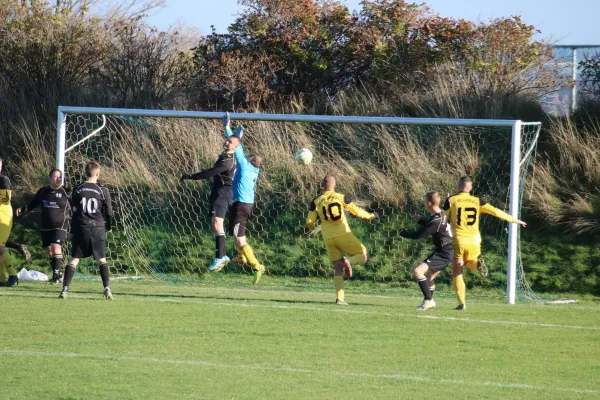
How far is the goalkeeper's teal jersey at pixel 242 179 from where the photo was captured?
48.4 feet

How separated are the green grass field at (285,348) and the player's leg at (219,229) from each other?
86 cm

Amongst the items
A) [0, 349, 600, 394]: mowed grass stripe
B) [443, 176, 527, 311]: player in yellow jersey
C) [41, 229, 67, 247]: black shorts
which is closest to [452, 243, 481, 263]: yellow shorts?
[443, 176, 527, 311]: player in yellow jersey

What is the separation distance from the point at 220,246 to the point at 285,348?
18.6ft

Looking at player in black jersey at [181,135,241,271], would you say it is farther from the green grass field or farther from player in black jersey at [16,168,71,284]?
player in black jersey at [16,168,71,284]

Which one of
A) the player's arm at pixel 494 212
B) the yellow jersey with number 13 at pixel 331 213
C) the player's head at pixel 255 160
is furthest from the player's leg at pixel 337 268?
the player's head at pixel 255 160

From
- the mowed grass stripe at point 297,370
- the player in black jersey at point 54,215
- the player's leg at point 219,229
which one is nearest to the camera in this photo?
the mowed grass stripe at point 297,370

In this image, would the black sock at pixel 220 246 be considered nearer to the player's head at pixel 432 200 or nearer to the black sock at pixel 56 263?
the black sock at pixel 56 263

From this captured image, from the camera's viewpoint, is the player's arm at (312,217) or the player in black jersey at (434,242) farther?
the player's arm at (312,217)

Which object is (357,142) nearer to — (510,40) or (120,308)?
(510,40)

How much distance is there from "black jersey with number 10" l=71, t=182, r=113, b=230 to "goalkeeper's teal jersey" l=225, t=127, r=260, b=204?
273cm

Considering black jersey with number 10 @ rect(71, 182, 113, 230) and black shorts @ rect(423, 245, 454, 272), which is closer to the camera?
black jersey with number 10 @ rect(71, 182, 113, 230)

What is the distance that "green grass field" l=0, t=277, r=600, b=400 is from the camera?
7469 millimetres

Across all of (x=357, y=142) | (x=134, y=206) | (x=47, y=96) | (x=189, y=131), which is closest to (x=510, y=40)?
(x=357, y=142)

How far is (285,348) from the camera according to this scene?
30.4 ft
